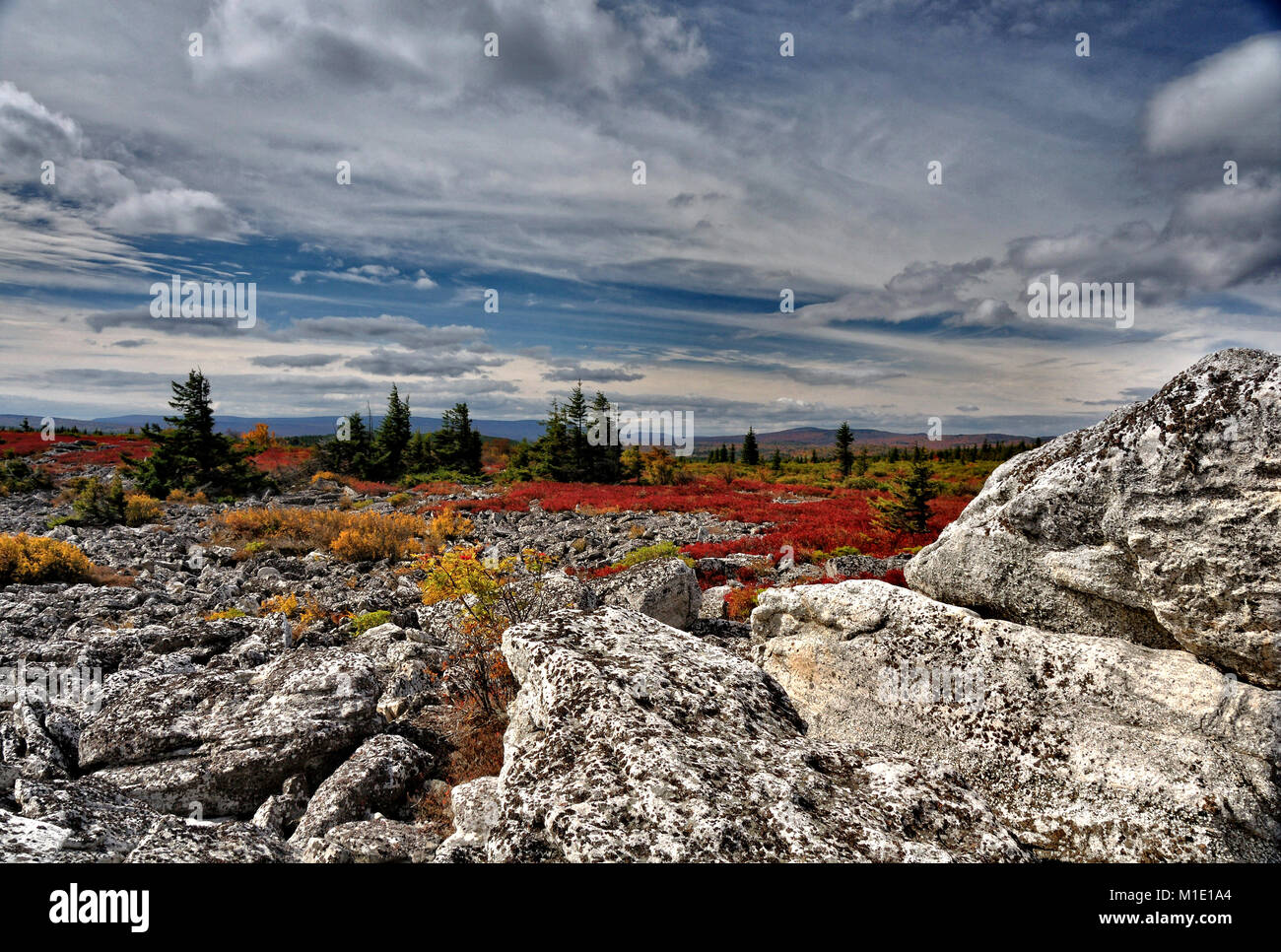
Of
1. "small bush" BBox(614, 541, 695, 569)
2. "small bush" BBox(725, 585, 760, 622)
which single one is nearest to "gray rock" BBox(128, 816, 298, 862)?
"small bush" BBox(725, 585, 760, 622)

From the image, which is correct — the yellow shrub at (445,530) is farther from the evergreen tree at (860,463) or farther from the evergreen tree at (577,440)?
the evergreen tree at (860,463)

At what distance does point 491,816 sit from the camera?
4812 millimetres

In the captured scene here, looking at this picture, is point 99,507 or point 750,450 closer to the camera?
point 99,507

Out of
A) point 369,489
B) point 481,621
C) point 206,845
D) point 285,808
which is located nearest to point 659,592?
point 481,621

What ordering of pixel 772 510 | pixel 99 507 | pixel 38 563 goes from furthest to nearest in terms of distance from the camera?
pixel 772 510
pixel 99 507
pixel 38 563

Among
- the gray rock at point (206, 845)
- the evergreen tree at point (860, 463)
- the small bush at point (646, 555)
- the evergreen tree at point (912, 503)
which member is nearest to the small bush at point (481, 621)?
the gray rock at point (206, 845)

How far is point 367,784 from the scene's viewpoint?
6.04m

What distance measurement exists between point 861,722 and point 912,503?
16.7m

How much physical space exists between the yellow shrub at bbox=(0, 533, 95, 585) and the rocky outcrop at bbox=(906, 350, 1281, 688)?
21.0 m

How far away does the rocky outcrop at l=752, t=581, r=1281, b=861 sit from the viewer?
15.1 feet

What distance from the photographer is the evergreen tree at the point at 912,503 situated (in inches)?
835

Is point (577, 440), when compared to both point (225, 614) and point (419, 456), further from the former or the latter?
point (225, 614)
